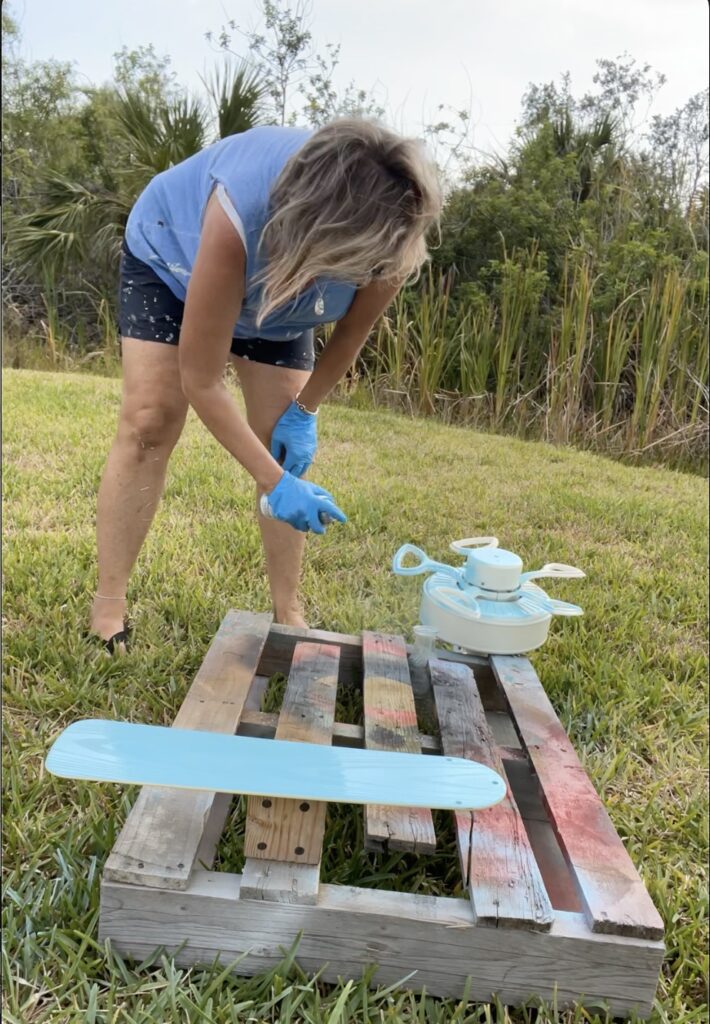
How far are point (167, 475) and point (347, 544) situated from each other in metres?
0.38

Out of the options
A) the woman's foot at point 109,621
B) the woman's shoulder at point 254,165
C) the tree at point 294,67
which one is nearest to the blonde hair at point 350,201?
the woman's shoulder at point 254,165

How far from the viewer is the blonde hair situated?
934mm

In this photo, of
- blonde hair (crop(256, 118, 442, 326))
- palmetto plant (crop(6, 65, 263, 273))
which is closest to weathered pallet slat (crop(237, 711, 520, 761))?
blonde hair (crop(256, 118, 442, 326))

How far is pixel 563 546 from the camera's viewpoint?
1666 millimetres

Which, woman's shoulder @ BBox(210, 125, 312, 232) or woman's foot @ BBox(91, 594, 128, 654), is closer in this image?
woman's shoulder @ BBox(210, 125, 312, 232)

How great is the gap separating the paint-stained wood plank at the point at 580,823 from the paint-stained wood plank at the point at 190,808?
0.47m

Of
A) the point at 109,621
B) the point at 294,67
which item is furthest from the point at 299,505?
the point at 294,67

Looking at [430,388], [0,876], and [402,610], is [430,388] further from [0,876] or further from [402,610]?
[0,876]

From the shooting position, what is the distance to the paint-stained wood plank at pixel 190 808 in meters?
0.89

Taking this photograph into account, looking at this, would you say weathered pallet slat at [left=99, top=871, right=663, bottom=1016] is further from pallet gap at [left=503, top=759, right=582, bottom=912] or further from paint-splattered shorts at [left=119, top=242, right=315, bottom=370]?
paint-splattered shorts at [left=119, top=242, right=315, bottom=370]

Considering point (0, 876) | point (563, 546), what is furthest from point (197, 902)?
point (563, 546)

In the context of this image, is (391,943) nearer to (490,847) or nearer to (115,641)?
(490,847)

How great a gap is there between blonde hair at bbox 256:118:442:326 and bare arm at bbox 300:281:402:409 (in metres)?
0.29

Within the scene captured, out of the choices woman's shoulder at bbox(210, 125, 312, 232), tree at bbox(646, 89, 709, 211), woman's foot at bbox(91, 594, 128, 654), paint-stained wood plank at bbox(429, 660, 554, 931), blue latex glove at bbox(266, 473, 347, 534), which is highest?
tree at bbox(646, 89, 709, 211)
